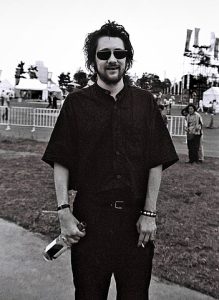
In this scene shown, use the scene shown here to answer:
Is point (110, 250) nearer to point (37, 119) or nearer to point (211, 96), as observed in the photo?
point (37, 119)

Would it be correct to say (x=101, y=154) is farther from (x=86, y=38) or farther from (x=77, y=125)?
(x=86, y=38)

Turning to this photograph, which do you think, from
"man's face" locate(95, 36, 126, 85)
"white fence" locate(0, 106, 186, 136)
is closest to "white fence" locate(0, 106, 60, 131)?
"white fence" locate(0, 106, 186, 136)

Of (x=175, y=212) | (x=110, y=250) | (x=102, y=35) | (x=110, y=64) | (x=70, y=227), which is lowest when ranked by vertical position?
(x=175, y=212)

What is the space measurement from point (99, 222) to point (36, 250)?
225 centimetres

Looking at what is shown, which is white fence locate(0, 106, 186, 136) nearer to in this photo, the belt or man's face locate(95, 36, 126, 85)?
man's face locate(95, 36, 126, 85)

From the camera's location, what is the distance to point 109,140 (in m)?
2.05

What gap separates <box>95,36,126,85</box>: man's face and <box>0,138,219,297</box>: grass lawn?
2.92 feet

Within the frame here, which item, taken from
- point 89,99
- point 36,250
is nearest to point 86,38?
point 89,99

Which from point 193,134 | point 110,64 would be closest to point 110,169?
point 110,64

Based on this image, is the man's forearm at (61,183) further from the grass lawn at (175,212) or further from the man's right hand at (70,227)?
the grass lawn at (175,212)

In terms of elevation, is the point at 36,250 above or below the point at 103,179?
below

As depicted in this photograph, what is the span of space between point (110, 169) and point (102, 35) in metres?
0.72

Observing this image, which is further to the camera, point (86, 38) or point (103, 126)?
point (86, 38)

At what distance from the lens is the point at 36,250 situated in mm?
4133
